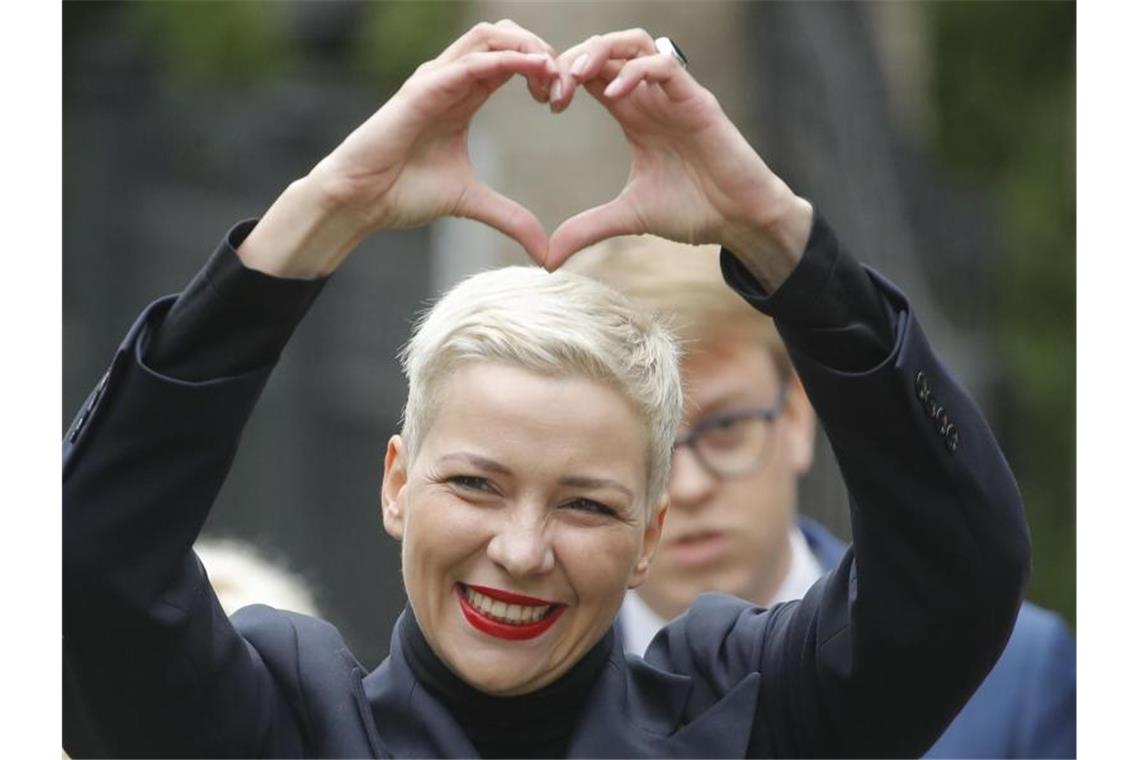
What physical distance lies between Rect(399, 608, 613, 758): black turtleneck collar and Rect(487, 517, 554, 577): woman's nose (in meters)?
0.18

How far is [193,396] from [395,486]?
292 millimetres

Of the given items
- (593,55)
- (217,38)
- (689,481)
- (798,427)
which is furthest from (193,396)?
(217,38)

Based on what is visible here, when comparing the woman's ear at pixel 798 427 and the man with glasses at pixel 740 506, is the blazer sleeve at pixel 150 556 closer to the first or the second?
the man with glasses at pixel 740 506

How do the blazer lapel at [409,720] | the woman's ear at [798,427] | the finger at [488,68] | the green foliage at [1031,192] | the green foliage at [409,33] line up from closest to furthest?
the finger at [488,68] < the blazer lapel at [409,720] < the woman's ear at [798,427] < the green foliage at [409,33] < the green foliage at [1031,192]

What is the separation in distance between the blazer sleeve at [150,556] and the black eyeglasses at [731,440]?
1529 millimetres

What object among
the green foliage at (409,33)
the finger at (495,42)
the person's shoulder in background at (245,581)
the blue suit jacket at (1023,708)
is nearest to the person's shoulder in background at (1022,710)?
the blue suit jacket at (1023,708)

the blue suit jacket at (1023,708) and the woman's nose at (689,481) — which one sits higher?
the woman's nose at (689,481)

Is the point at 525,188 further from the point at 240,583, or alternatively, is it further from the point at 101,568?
the point at 101,568

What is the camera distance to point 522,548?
2301mm

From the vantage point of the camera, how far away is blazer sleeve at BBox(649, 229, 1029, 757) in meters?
2.37

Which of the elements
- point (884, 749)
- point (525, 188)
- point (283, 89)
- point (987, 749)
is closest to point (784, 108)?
point (525, 188)

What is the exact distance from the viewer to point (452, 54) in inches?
88.0

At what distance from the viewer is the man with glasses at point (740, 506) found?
145 inches

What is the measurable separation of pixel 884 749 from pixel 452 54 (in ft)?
2.93
